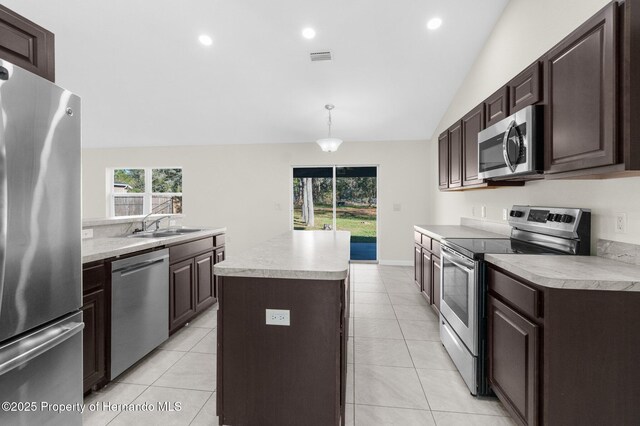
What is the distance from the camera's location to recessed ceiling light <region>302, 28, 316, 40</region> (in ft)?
10.5

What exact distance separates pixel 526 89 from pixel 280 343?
7.25ft

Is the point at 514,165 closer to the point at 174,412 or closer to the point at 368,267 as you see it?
the point at 174,412

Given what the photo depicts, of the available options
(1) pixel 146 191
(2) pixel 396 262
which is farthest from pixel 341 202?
(1) pixel 146 191

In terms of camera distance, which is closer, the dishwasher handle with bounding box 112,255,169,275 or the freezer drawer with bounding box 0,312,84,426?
the freezer drawer with bounding box 0,312,84,426

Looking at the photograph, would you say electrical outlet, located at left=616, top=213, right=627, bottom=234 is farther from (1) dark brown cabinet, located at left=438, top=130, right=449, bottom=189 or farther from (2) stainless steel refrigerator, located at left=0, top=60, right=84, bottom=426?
(2) stainless steel refrigerator, located at left=0, top=60, right=84, bottom=426

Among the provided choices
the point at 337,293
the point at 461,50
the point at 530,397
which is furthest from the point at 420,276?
the point at 461,50

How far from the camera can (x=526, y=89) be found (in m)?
1.95

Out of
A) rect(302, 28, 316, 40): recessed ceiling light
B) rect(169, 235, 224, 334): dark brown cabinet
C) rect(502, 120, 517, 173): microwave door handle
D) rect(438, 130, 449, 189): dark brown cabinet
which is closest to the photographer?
rect(502, 120, 517, 173): microwave door handle

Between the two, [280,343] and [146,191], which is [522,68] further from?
[146,191]

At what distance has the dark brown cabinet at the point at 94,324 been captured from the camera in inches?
69.5

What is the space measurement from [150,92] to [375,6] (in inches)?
135

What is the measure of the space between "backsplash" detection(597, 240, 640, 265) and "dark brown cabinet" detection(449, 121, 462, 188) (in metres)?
1.61

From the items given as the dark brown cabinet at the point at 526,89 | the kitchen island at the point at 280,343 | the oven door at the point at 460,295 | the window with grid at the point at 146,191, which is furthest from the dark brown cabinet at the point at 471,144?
the window with grid at the point at 146,191

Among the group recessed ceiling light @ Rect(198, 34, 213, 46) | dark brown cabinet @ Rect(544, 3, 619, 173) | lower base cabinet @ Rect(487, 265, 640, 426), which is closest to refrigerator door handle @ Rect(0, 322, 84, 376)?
lower base cabinet @ Rect(487, 265, 640, 426)
